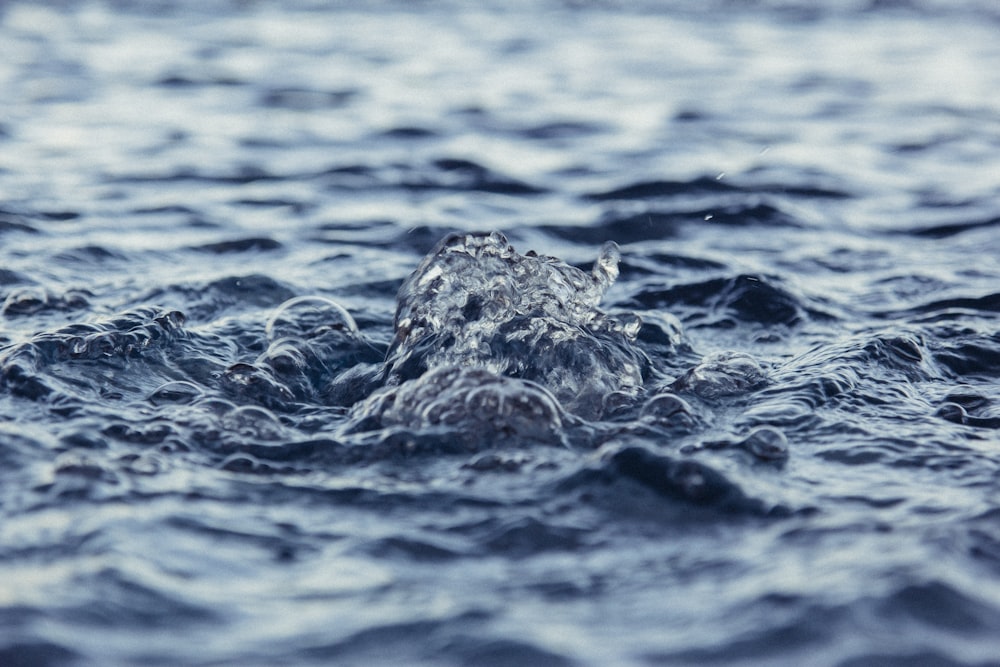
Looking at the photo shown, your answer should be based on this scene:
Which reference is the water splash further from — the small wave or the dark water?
the small wave

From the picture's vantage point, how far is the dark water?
253cm

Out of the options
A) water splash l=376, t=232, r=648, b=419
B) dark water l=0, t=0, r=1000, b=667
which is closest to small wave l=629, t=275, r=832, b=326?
dark water l=0, t=0, r=1000, b=667

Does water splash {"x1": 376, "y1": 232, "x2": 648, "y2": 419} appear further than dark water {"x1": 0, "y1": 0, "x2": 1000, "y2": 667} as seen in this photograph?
Yes

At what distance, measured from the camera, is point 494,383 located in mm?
3488

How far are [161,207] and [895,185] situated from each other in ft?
14.3

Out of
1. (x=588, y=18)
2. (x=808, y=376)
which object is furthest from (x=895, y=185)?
(x=588, y=18)

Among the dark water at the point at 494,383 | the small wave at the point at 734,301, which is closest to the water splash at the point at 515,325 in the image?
the dark water at the point at 494,383

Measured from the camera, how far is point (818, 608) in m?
2.51

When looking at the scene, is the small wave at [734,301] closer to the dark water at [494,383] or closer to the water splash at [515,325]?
the dark water at [494,383]

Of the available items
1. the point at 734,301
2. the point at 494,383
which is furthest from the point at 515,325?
the point at 734,301

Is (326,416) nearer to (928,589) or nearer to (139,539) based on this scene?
(139,539)

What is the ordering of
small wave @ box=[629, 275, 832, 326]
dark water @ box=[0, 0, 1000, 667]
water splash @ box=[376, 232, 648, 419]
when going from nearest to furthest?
dark water @ box=[0, 0, 1000, 667], water splash @ box=[376, 232, 648, 419], small wave @ box=[629, 275, 832, 326]

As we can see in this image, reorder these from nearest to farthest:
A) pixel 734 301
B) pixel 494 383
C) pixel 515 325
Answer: pixel 494 383 < pixel 515 325 < pixel 734 301

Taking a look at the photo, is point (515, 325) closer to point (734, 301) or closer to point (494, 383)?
point (494, 383)
